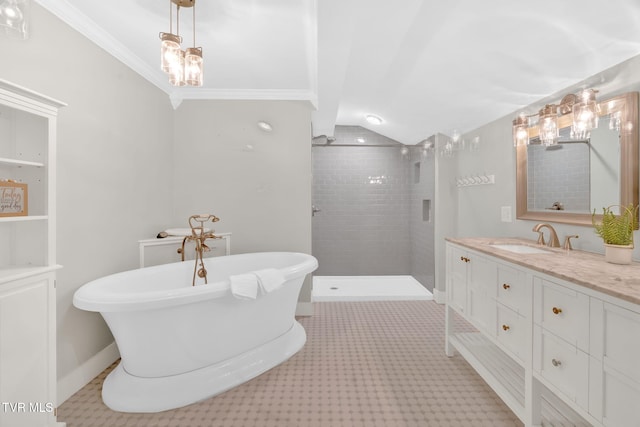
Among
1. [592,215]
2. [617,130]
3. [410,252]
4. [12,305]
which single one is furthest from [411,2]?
[410,252]

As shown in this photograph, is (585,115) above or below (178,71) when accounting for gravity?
below

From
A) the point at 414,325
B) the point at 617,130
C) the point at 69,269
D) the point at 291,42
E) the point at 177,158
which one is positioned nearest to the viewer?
the point at 617,130

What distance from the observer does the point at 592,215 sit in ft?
5.58

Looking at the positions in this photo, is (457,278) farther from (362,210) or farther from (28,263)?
(28,263)

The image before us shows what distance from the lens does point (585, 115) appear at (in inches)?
68.1

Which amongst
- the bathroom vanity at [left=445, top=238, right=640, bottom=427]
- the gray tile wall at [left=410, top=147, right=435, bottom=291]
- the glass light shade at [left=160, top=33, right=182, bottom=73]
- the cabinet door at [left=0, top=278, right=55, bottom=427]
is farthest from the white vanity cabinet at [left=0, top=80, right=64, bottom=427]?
the gray tile wall at [left=410, top=147, right=435, bottom=291]

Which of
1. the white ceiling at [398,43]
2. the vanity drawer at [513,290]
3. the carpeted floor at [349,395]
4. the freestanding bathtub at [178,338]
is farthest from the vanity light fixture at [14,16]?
the vanity drawer at [513,290]

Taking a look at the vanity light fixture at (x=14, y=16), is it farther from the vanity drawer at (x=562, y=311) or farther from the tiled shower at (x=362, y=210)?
the tiled shower at (x=362, y=210)

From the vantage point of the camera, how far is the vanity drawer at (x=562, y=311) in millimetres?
1119

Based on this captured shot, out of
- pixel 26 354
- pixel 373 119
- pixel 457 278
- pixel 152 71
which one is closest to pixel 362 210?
pixel 373 119

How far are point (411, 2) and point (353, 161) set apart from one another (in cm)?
278

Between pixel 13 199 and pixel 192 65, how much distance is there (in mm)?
1033

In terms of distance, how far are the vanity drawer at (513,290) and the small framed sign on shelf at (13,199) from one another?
7.94ft

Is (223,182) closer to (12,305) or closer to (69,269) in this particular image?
(69,269)
